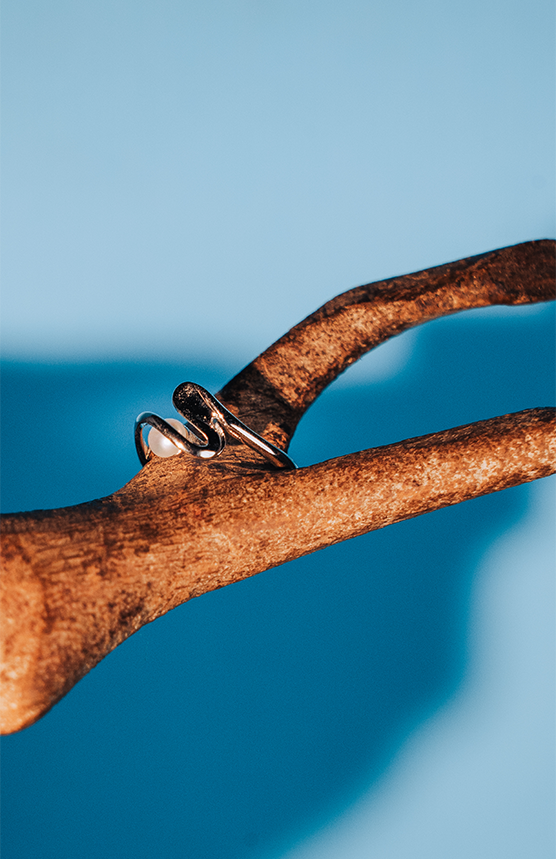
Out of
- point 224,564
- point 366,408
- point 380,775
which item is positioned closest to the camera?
point 224,564

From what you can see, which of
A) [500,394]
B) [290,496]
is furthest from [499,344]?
[290,496]

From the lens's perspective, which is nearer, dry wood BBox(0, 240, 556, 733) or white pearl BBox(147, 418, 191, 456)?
dry wood BBox(0, 240, 556, 733)

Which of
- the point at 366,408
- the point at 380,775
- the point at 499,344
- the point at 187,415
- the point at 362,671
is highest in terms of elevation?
the point at 499,344

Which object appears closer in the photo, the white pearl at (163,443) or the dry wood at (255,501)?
the dry wood at (255,501)

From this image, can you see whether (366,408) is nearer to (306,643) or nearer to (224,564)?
(306,643)
